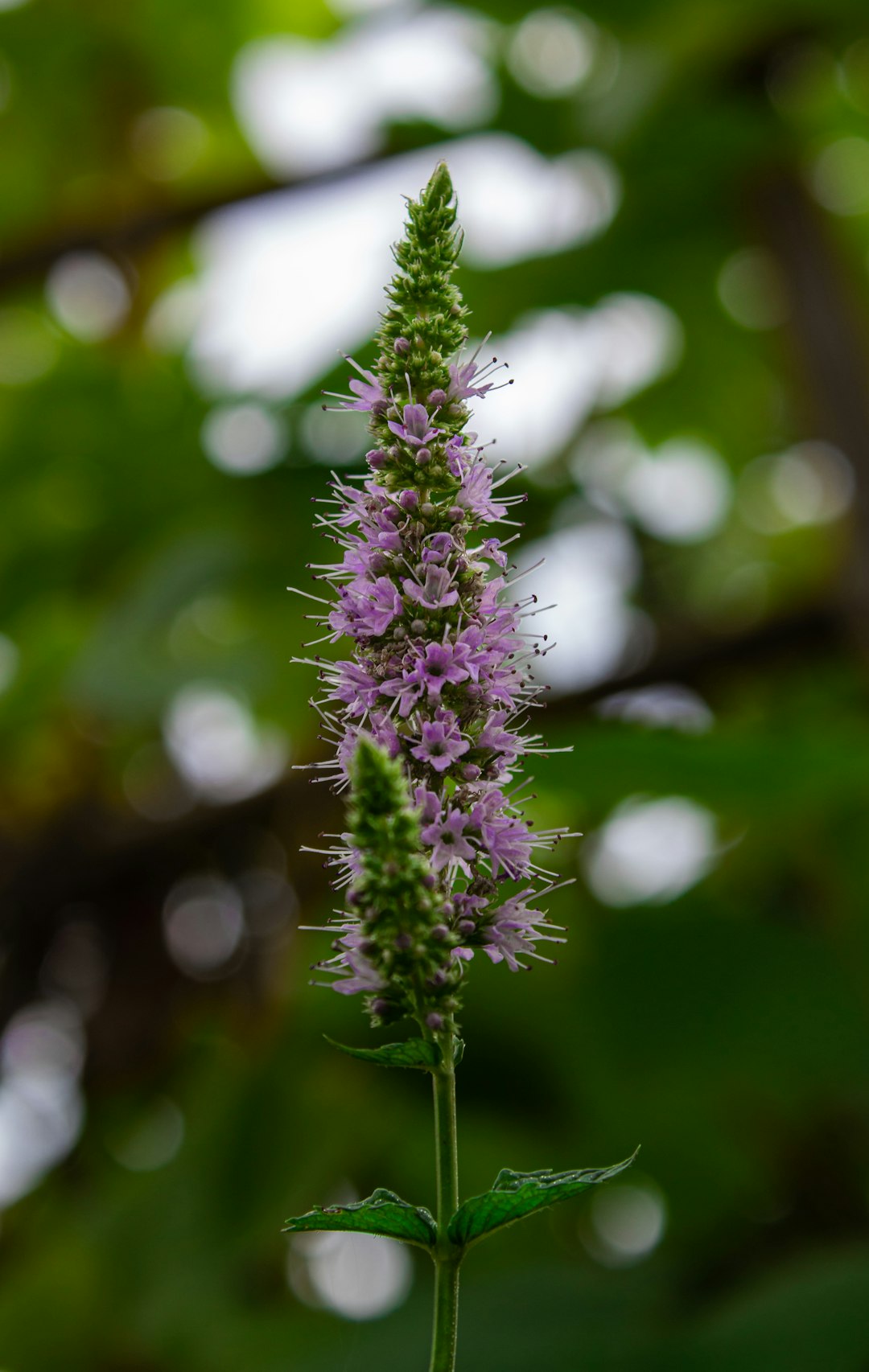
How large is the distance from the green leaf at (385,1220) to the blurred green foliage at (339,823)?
50.9 inches

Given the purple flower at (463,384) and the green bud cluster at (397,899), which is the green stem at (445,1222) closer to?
the green bud cluster at (397,899)

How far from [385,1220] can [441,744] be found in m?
0.27

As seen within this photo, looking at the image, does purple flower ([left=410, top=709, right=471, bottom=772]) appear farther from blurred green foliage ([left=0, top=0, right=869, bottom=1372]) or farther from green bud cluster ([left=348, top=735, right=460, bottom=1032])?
blurred green foliage ([left=0, top=0, right=869, bottom=1372])

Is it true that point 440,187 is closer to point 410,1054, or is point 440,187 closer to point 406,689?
point 406,689

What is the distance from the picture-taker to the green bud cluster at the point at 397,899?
0.62 metres

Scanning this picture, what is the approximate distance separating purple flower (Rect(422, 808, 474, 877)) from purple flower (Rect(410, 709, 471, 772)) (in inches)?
1.3

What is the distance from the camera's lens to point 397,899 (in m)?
0.64

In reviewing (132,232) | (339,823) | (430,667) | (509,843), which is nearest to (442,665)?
(430,667)

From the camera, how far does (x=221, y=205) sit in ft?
9.39

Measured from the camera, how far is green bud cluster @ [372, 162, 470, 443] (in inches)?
29.3

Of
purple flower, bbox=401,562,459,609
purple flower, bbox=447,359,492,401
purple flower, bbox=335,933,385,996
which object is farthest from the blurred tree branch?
purple flower, bbox=335,933,385,996

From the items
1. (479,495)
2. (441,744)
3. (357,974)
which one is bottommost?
(357,974)

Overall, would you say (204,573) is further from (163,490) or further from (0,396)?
(0,396)

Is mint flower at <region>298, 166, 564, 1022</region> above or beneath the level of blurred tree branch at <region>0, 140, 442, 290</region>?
beneath
